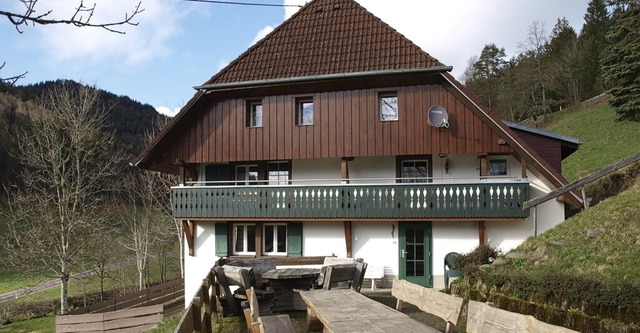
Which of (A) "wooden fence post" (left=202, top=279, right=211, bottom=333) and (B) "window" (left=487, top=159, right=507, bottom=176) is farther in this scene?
(B) "window" (left=487, top=159, right=507, bottom=176)

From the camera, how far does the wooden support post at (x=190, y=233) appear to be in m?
18.1

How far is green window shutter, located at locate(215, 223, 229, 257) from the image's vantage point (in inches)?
706

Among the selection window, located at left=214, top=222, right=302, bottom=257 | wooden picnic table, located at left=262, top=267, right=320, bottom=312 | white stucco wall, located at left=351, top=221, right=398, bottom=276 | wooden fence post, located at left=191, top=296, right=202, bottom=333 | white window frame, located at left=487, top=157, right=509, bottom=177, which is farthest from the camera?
window, located at left=214, top=222, right=302, bottom=257

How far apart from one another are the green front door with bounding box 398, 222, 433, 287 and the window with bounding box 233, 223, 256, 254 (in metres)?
5.34

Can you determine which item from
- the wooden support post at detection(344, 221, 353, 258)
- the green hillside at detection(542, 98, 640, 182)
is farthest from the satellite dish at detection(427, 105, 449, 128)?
the green hillside at detection(542, 98, 640, 182)

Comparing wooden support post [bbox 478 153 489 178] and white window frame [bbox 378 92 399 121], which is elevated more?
white window frame [bbox 378 92 399 121]

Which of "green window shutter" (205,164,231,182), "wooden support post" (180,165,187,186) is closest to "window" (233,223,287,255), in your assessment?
"green window shutter" (205,164,231,182)

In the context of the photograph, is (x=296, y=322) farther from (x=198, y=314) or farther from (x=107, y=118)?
(x=107, y=118)

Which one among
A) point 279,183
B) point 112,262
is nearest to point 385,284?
point 279,183

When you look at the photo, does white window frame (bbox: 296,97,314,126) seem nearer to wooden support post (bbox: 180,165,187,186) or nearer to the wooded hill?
wooden support post (bbox: 180,165,187,186)

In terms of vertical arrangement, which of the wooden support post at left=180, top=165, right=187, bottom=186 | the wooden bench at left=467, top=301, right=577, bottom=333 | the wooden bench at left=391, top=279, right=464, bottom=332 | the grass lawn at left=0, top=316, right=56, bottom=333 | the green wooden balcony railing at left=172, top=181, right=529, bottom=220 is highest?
Result: the wooden support post at left=180, top=165, right=187, bottom=186

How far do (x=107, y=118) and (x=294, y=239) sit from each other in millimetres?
42461

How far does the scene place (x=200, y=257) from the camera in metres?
18.4

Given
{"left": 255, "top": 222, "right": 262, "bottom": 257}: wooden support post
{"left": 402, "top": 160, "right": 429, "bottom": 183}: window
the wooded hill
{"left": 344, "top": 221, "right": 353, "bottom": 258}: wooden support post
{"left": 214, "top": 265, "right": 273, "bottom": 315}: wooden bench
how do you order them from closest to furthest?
{"left": 214, "top": 265, "right": 273, "bottom": 315}: wooden bench, {"left": 344, "top": 221, "right": 353, "bottom": 258}: wooden support post, {"left": 402, "top": 160, "right": 429, "bottom": 183}: window, {"left": 255, "top": 222, "right": 262, "bottom": 257}: wooden support post, the wooded hill
